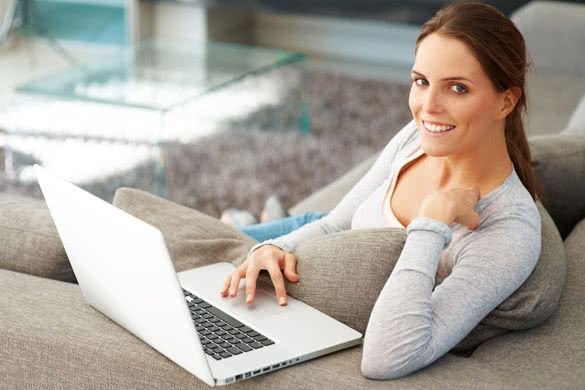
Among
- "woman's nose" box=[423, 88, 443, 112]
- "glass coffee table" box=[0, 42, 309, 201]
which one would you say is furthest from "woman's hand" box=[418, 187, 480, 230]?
"glass coffee table" box=[0, 42, 309, 201]

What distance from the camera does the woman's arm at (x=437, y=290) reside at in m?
1.12

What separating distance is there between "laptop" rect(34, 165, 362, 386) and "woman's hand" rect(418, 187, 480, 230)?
0.21 m

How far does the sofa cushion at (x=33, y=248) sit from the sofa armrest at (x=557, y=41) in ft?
8.61

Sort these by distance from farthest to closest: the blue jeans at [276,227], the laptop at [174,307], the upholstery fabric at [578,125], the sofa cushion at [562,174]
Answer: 1. the upholstery fabric at [578,125]
2. the blue jeans at [276,227]
3. the sofa cushion at [562,174]
4. the laptop at [174,307]

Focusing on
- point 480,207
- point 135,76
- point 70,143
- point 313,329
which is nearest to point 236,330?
point 313,329

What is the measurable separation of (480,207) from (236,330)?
42 centimetres

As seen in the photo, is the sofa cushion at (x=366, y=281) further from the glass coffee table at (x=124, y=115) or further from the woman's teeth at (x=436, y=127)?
the glass coffee table at (x=124, y=115)

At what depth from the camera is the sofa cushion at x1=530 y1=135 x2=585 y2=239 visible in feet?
5.75

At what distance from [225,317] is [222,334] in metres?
0.06

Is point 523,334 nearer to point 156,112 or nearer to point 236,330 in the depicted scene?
point 236,330

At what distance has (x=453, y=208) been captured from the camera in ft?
4.01

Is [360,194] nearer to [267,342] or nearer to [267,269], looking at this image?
[267,269]

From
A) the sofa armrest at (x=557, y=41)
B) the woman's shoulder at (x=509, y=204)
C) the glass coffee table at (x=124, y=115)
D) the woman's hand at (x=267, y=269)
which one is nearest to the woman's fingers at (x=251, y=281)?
the woman's hand at (x=267, y=269)

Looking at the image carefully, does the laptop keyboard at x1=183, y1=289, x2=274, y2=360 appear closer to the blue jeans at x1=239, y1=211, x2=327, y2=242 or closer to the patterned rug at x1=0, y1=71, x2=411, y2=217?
the blue jeans at x1=239, y1=211, x2=327, y2=242
